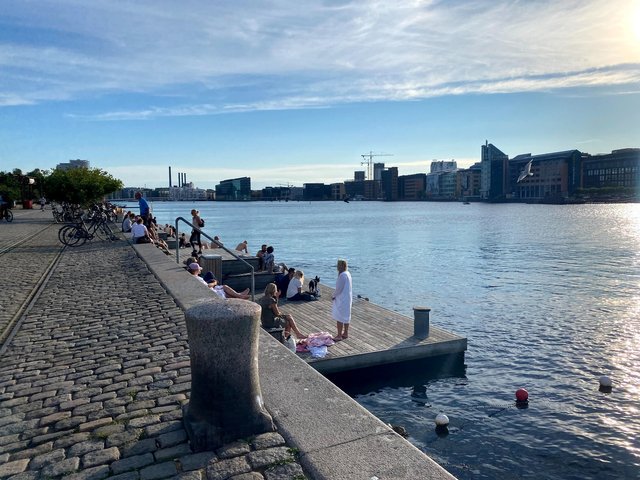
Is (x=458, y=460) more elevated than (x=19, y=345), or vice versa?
(x=19, y=345)

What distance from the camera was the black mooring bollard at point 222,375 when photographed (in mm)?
4637

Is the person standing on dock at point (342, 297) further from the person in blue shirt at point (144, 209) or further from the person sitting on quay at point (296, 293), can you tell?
the person in blue shirt at point (144, 209)

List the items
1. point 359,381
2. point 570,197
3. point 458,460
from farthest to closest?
1. point 570,197
2. point 359,381
3. point 458,460

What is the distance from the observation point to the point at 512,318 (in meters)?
21.3

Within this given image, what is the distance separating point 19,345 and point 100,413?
11.6 feet

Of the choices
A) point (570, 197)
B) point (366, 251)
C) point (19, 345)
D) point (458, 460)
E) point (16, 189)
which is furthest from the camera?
point (570, 197)

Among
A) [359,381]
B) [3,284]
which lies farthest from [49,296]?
[359,381]

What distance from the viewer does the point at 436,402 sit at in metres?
12.5

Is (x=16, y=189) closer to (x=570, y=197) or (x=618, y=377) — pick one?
(x=618, y=377)

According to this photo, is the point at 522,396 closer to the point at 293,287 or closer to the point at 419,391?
the point at 419,391

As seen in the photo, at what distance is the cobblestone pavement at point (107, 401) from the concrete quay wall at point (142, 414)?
0.6 inches

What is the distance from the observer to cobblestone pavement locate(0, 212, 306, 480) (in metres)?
4.39

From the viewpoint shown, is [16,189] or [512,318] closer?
[512,318]

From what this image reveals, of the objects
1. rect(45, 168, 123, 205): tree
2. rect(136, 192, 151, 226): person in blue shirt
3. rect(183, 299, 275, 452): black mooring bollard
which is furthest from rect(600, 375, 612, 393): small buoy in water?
rect(45, 168, 123, 205): tree
